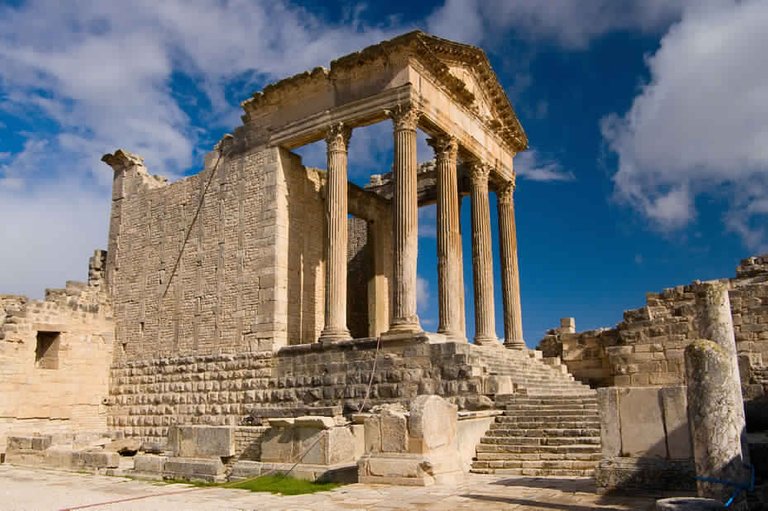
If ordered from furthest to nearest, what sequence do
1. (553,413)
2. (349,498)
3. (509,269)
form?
1. (509,269)
2. (553,413)
3. (349,498)

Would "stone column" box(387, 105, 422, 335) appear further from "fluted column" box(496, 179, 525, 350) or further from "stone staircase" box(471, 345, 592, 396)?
"fluted column" box(496, 179, 525, 350)

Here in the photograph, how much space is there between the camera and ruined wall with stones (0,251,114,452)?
1966 centimetres

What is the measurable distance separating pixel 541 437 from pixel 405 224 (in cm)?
645

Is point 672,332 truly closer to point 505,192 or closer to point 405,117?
point 505,192

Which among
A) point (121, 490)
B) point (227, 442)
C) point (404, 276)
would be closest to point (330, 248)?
point (404, 276)

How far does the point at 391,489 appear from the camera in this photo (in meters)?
9.11

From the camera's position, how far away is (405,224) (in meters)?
16.7

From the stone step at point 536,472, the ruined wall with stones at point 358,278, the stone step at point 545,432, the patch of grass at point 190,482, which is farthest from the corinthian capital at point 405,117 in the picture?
the patch of grass at point 190,482

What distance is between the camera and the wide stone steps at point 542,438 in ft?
36.8

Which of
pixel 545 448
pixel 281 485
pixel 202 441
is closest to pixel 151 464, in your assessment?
pixel 202 441

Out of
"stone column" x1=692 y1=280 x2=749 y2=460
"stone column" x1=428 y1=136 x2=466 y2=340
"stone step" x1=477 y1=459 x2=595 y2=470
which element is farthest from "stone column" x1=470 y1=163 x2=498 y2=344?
"stone column" x1=692 y1=280 x2=749 y2=460

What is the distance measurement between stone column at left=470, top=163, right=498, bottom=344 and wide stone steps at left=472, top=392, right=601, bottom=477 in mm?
5707

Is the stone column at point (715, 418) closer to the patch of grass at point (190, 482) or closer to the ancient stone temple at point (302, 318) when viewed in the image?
the ancient stone temple at point (302, 318)

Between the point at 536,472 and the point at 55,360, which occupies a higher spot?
the point at 55,360
